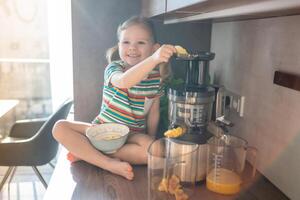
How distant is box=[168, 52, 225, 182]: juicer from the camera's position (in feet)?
2.60

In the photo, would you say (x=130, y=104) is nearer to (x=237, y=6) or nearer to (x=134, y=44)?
(x=134, y=44)

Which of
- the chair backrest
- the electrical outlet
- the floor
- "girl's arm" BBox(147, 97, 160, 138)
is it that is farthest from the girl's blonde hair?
the floor

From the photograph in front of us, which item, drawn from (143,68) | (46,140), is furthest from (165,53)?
(46,140)

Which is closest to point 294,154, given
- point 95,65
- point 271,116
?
point 271,116

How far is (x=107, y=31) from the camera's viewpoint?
1.23m

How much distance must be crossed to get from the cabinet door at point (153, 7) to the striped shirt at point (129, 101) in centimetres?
22

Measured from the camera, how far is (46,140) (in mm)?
1667

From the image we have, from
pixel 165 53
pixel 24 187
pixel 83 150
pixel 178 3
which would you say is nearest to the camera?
pixel 178 3

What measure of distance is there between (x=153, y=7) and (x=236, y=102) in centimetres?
44

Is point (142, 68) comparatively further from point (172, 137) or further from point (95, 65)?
point (95, 65)

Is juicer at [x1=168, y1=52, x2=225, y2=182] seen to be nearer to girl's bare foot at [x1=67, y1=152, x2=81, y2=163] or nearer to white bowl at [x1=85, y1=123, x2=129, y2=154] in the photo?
white bowl at [x1=85, y1=123, x2=129, y2=154]

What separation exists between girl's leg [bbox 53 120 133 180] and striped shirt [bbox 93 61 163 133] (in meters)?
0.15

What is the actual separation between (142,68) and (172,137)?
0.22 metres

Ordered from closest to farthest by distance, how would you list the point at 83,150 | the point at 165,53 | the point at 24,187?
1. the point at 165,53
2. the point at 83,150
3. the point at 24,187
